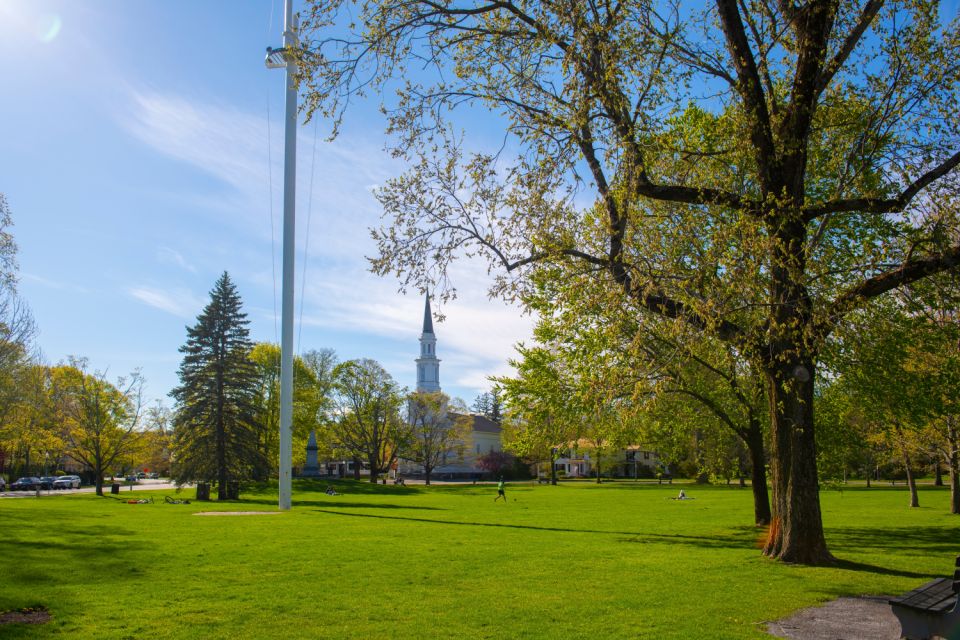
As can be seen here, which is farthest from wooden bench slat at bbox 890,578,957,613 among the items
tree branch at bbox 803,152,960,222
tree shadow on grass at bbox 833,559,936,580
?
tree branch at bbox 803,152,960,222

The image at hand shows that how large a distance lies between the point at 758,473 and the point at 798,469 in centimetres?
1096

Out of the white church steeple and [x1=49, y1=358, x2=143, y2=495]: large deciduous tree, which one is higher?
the white church steeple

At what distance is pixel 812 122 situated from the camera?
14.0m

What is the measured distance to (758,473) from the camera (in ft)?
78.2

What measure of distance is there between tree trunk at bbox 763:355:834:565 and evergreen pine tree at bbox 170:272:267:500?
35.9m

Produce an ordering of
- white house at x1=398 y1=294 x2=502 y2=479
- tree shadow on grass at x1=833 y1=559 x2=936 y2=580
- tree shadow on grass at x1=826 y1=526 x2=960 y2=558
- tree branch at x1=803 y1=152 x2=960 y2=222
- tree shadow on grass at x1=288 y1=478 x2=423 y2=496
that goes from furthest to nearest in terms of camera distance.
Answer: white house at x1=398 y1=294 x2=502 y2=479 < tree shadow on grass at x1=288 y1=478 x2=423 y2=496 < tree shadow on grass at x1=826 y1=526 x2=960 y2=558 < tree shadow on grass at x1=833 y1=559 x2=936 y2=580 < tree branch at x1=803 y1=152 x2=960 y2=222

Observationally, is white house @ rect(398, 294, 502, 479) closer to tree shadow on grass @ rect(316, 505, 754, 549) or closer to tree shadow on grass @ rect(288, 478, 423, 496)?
tree shadow on grass @ rect(288, 478, 423, 496)

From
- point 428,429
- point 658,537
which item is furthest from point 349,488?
point 658,537

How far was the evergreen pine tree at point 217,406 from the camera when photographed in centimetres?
4281

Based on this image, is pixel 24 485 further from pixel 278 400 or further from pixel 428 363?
pixel 428 363

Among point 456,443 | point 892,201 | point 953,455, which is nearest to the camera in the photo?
point 892,201

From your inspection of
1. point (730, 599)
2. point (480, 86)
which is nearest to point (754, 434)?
point (730, 599)

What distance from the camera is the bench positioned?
22.1 feet

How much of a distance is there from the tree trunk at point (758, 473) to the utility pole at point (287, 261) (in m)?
18.2
